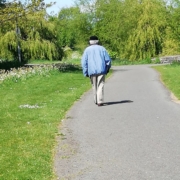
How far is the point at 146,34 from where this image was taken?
52.0 m

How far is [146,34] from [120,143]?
151 feet

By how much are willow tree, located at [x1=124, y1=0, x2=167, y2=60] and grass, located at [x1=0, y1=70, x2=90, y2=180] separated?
1469 inches

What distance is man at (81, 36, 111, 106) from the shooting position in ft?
38.7

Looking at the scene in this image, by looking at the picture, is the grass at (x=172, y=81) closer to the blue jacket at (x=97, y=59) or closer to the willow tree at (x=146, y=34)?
the blue jacket at (x=97, y=59)

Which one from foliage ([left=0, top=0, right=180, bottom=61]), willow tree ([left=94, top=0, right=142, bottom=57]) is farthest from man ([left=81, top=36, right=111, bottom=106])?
willow tree ([left=94, top=0, right=142, bottom=57])

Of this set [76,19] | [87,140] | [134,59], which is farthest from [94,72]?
[76,19]

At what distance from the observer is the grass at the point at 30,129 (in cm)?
562

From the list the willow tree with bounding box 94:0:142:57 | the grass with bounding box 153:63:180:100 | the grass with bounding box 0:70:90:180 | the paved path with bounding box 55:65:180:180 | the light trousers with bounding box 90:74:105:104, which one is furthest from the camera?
the willow tree with bounding box 94:0:142:57

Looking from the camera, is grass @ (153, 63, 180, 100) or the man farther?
grass @ (153, 63, 180, 100)

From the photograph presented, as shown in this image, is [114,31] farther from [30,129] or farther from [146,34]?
[30,129]

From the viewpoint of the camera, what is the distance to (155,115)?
33.0 ft

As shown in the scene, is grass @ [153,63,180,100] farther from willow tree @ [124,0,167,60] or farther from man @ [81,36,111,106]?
willow tree @ [124,0,167,60]

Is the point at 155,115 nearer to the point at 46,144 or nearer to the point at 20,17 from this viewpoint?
the point at 46,144

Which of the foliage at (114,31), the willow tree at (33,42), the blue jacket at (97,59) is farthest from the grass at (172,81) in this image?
the willow tree at (33,42)
